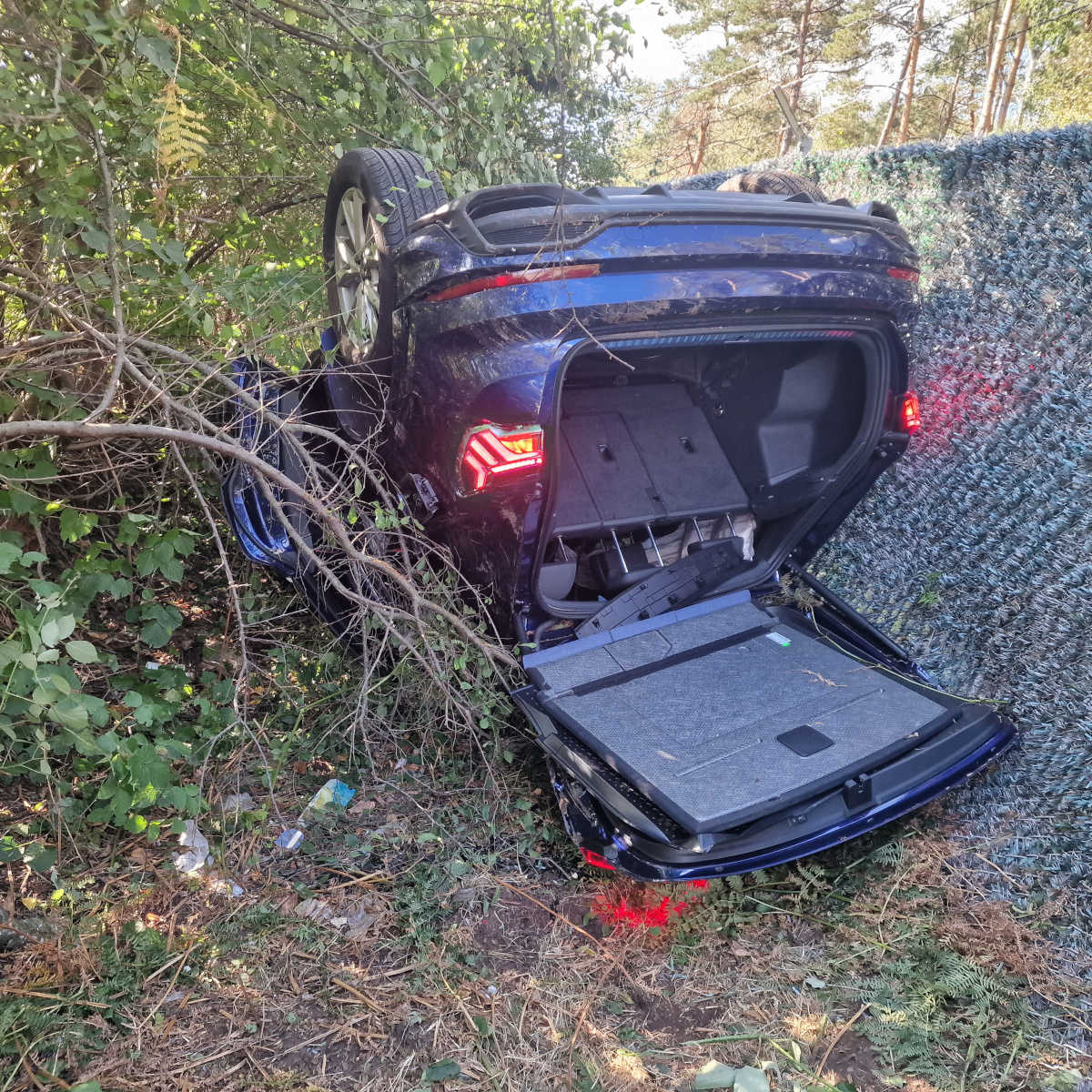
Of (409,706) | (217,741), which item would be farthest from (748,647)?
(217,741)

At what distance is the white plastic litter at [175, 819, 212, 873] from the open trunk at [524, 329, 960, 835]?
122 centimetres

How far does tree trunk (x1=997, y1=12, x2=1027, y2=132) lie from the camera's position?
56.6 ft

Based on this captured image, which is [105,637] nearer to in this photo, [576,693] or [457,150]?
[576,693]

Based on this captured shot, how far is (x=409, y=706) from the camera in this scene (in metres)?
3.29

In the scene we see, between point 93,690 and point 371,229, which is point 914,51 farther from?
point 93,690

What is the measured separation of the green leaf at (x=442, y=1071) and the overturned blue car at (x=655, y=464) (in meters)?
0.68

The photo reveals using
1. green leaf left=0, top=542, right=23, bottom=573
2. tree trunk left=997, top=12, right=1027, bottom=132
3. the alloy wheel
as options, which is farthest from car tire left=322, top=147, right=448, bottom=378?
tree trunk left=997, top=12, right=1027, bottom=132

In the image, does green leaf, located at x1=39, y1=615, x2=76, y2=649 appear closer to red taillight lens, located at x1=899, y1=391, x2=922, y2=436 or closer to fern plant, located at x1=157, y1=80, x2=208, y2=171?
fern plant, located at x1=157, y1=80, x2=208, y2=171

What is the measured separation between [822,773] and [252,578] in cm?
244

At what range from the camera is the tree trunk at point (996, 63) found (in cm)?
1702

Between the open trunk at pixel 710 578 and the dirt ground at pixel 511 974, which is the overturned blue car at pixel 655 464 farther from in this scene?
the dirt ground at pixel 511 974

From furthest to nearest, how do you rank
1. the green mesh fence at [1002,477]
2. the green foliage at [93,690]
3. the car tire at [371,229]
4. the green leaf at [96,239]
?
the green mesh fence at [1002,477] → the car tire at [371,229] → the green leaf at [96,239] → the green foliage at [93,690]

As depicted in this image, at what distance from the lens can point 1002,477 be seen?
3932 millimetres

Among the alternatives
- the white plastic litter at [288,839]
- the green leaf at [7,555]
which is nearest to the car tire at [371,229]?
the green leaf at [7,555]
